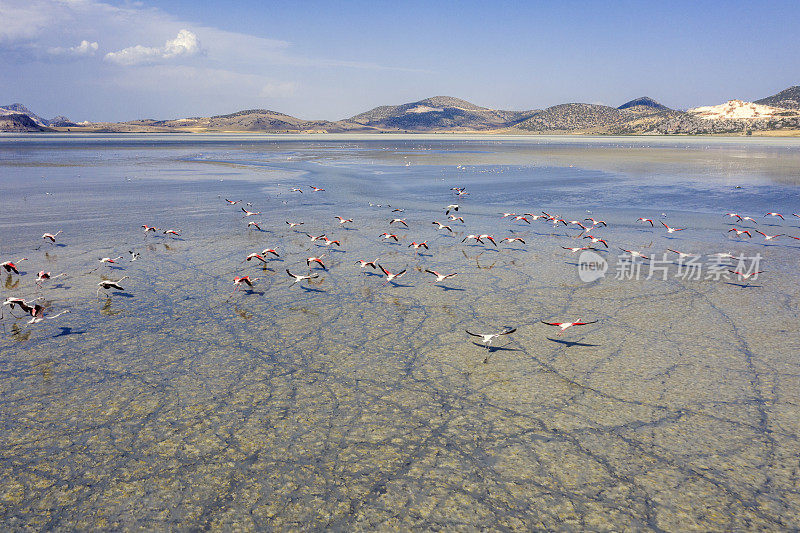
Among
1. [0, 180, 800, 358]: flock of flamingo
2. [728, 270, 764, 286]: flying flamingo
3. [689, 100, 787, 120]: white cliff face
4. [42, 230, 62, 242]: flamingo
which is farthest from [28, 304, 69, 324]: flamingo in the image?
[689, 100, 787, 120]: white cliff face

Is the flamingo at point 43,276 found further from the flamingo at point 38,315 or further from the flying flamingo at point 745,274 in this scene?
the flying flamingo at point 745,274

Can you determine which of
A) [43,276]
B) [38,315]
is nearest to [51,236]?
[43,276]

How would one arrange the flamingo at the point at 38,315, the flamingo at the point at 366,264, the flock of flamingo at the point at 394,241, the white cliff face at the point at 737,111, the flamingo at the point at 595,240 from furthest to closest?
1. the white cliff face at the point at 737,111
2. the flamingo at the point at 595,240
3. the flamingo at the point at 366,264
4. the flock of flamingo at the point at 394,241
5. the flamingo at the point at 38,315

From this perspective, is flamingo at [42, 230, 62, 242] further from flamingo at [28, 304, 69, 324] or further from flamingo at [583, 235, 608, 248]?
flamingo at [583, 235, 608, 248]

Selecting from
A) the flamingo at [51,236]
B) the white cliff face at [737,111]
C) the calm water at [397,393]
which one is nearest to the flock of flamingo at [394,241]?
the flamingo at [51,236]

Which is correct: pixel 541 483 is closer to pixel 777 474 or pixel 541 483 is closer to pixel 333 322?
pixel 777 474

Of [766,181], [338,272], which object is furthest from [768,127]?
[338,272]

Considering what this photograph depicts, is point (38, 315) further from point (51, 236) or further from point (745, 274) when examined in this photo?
point (745, 274)
